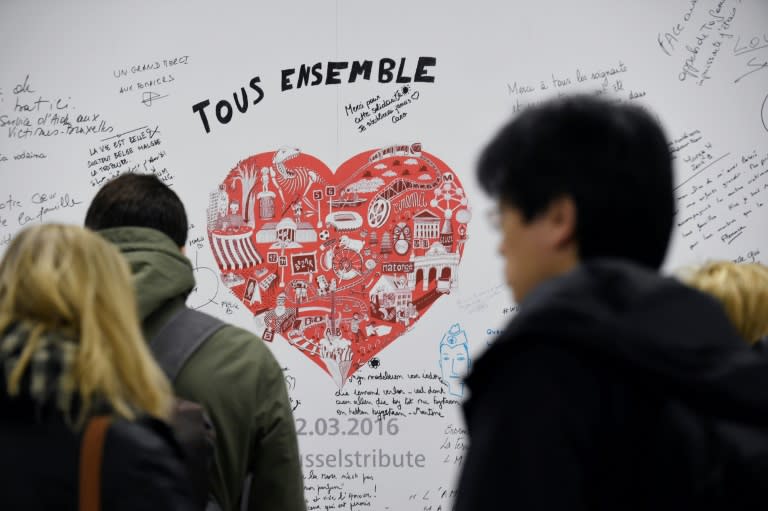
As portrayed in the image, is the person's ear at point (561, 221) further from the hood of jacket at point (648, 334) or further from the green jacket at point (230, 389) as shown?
the green jacket at point (230, 389)

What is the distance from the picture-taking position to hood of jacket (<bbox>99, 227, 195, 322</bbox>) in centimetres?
154

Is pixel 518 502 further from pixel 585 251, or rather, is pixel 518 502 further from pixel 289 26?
pixel 289 26

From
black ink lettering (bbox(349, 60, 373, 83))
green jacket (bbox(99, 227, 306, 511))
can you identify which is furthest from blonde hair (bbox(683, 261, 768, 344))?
black ink lettering (bbox(349, 60, 373, 83))

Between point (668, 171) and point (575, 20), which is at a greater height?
point (575, 20)

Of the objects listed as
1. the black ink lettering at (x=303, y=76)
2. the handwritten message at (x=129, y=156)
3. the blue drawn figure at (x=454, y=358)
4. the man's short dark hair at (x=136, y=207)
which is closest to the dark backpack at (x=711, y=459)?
the man's short dark hair at (x=136, y=207)

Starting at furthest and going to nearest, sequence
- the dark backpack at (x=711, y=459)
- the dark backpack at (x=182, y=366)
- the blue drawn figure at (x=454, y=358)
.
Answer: the blue drawn figure at (x=454, y=358) → the dark backpack at (x=182, y=366) → the dark backpack at (x=711, y=459)

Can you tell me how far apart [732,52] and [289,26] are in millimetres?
1630

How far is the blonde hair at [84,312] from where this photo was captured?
1.04 meters

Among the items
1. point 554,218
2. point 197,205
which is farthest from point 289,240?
point 554,218

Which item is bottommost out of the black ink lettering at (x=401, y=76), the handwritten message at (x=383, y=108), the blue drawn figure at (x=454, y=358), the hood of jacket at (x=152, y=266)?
the blue drawn figure at (x=454, y=358)

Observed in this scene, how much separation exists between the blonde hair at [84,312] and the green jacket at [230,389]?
16.5 inches

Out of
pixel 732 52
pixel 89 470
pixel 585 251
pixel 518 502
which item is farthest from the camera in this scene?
pixel 732 52

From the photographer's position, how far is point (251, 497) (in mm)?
1755

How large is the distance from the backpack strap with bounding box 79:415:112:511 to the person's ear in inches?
23.4
